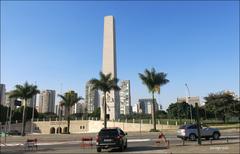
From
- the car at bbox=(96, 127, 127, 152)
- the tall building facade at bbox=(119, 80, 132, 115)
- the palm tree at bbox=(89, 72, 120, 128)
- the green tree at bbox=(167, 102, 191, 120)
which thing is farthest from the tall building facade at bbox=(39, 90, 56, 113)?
the car at bbox=(96, 127, 127, 152)

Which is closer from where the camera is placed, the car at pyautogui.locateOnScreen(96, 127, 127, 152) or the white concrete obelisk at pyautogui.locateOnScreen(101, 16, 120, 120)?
the car at pyautogui.locateOnScreen(96, 127, 127, 152)

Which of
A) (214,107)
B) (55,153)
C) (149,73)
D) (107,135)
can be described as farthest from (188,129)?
(214,107)

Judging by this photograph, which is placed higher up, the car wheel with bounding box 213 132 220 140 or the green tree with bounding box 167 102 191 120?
the green tree with bounding box 167 102 191 120

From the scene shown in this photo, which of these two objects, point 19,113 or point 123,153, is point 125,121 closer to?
point 123,153

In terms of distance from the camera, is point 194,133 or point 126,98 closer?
point 194,133

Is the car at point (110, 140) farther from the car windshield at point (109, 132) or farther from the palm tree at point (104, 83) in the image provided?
the palm tree at point (104, 83)

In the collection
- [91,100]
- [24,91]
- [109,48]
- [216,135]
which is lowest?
[216,135]

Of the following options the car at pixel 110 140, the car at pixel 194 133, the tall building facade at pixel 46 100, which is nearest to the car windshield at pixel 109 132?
the car at pixel 110 140

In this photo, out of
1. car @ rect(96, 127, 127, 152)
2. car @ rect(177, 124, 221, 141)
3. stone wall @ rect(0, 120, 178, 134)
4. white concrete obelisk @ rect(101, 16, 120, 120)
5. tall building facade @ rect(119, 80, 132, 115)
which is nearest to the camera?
car @ rect(96, 127, 127, 152)

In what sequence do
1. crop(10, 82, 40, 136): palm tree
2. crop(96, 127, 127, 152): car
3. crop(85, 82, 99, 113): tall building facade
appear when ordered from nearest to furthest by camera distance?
crop(96, 127, 127, 152): car
crop(10, 82, 40, 136): palm tree
crop(85, 82, 99, 113): tall building facade

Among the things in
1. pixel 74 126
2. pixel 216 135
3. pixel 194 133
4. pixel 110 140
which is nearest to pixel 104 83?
pixel 194 133

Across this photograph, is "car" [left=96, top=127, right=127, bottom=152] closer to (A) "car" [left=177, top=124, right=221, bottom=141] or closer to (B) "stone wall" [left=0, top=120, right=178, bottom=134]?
(A) "car" [left=177, top=124, right=221, bottom=141]

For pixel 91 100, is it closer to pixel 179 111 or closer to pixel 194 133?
pixel 179 111

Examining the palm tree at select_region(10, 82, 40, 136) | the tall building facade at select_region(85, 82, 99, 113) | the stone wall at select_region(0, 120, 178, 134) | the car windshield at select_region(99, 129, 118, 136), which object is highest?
the tall building facade at select_region(85, 82, 99, 113)
